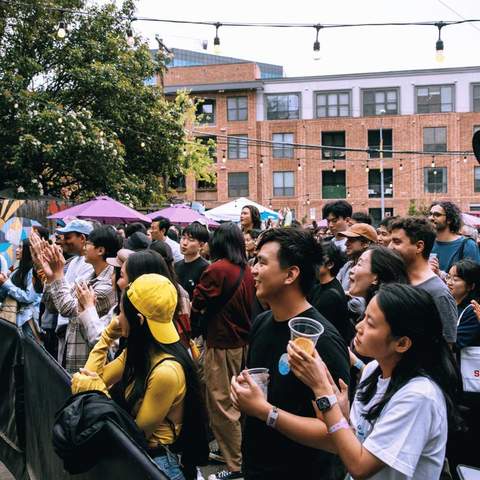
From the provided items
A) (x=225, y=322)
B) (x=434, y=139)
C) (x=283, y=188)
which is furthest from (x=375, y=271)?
(x=434, y=139)

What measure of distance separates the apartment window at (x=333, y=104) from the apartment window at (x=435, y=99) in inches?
217

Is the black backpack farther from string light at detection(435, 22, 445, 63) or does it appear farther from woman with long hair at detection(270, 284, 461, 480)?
string light at detection(435, 22, 445, 63)

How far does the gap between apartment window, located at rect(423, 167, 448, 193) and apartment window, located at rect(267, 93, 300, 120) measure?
10992 mm

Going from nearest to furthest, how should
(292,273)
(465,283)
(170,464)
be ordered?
(292,273), (170,464), (465,283)

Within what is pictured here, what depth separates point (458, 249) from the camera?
18.0ft

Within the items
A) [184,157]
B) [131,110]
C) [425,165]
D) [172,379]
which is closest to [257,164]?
[425,165]

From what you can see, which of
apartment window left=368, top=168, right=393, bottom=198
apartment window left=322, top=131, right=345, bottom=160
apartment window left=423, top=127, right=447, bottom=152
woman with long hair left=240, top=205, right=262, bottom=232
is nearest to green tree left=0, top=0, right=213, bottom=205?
woman with long hair left=240, top=205, right=262, bottom=232

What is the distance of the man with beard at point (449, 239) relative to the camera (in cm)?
545

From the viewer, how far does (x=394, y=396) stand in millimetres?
2035

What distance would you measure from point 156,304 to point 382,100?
4407cm

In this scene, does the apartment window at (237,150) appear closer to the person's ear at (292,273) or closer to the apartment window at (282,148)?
the apartment window at (282,148)

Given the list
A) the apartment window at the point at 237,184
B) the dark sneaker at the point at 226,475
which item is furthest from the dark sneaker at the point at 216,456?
the apartment window at the point at 237,184

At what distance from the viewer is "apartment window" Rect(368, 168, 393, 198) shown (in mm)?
43906

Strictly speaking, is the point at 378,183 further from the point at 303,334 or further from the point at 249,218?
the point at 303,334
